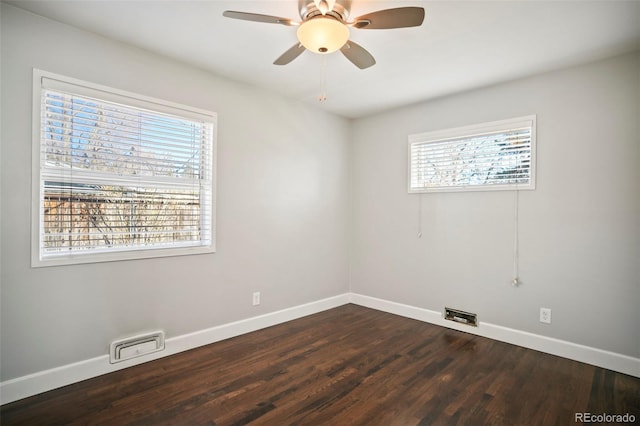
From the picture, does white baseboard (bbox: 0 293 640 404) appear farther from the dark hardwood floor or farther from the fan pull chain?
the fan pull chain

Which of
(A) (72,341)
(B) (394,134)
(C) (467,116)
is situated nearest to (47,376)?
(A) (72,341)

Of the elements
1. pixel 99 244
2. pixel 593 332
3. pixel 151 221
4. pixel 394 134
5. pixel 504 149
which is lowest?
pixel 593 332

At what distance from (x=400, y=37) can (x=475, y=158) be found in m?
1.63

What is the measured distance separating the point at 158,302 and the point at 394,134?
3.17 meters

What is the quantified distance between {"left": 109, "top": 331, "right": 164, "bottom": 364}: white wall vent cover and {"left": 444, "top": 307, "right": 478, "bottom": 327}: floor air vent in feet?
9.33

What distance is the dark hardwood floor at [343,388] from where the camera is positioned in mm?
2010

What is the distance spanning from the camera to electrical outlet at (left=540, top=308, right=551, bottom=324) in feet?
9.74

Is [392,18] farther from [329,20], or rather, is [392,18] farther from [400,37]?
[400,37]

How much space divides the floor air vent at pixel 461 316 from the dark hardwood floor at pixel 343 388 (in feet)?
0.85

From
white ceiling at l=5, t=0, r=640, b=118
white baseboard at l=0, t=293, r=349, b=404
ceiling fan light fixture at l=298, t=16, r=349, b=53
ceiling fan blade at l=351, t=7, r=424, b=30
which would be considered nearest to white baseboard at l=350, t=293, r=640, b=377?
white baseboard at l=0, t=293, r=349, b=404

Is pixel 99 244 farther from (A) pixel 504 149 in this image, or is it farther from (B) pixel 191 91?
(A) pixel 504 149

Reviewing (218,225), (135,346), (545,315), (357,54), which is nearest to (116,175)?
(218,225)

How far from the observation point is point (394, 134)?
4.12 meters

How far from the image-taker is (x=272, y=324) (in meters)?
3.59
